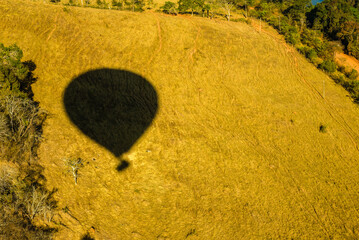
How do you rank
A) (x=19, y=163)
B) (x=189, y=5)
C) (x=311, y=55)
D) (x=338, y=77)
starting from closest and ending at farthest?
(x=19, y=163) → (x=338, y=77) → (x=311, y=55) → (x=189, y=5)

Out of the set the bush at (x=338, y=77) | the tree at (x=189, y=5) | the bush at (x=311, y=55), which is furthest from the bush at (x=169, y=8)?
the bush at (x=338, y=77)

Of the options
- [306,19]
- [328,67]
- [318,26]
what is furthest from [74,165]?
[306,19]

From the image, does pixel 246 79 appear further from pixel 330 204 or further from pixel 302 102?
pixel 330 204

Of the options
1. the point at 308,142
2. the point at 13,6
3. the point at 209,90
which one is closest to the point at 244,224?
the point at 308,142

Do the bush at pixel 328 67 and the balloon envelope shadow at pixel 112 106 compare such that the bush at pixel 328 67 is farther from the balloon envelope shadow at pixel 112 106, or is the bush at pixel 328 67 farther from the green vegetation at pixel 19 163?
the green vegetation at pixel 19 163

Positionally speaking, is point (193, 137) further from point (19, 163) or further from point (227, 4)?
point (227, 4)

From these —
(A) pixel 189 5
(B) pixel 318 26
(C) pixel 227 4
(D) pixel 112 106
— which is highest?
(C) pixel 227 4
